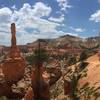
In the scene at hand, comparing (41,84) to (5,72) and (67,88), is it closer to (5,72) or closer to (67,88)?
Result: (67,88)

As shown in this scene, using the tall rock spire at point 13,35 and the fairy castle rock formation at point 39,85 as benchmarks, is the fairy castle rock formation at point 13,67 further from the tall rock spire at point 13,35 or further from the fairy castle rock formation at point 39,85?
the fairy castle rock formation at point 39,85

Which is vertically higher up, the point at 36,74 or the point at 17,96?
the point at 36,74

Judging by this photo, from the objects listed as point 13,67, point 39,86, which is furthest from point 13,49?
point 39,86

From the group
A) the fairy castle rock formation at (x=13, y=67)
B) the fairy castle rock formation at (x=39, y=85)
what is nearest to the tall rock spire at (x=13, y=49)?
the fairy castle rock formation at (x=13, y=67)

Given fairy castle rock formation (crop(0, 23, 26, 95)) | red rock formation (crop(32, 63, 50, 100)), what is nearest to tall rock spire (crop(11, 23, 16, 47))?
fairy castle rock formation (crop(0, 23, 26, 95))

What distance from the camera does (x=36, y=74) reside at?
6341 cm

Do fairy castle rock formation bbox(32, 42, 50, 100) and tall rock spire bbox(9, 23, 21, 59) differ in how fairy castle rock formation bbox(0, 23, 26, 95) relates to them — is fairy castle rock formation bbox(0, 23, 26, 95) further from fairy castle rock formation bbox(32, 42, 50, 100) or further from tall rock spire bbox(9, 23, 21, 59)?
fairy castle rock formation bbox(32, 42, 50, 100)

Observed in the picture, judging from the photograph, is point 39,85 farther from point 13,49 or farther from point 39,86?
point 13,49

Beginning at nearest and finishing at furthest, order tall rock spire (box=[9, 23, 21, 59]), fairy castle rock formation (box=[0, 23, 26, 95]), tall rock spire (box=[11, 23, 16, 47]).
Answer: fairy castle rock formation (box=[0, 23, 26, 95]) < tall rock spire (box=[9, 23, 21, 59]) < tall rock spire (box=[11, 23, 16, 47])

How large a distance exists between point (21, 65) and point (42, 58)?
14180 millimetres

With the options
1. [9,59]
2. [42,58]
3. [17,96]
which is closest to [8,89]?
[17,96]

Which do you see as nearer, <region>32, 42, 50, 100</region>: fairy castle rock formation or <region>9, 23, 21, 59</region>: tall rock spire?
<region>32, 42, 50, 100</region>: fairy castle rock formation

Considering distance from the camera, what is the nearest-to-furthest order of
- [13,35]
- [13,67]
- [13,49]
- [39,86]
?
[39,86] < [13,67] < [13,49] < [13,35]

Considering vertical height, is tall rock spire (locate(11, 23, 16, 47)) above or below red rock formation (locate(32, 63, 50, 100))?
above
